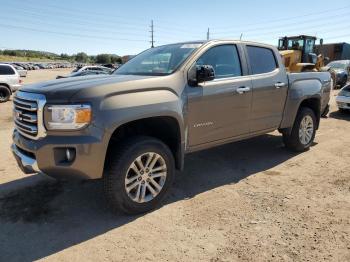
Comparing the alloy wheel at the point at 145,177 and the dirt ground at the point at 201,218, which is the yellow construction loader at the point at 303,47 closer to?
the dirt ground at the point at 201,218

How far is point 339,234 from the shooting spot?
362 cm

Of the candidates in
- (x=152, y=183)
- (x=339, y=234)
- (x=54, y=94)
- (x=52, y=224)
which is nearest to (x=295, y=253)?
(x=339, y=234)

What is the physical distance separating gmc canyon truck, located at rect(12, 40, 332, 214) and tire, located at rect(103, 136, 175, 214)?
1 centimetres

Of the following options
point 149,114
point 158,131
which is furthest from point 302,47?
point 149,114

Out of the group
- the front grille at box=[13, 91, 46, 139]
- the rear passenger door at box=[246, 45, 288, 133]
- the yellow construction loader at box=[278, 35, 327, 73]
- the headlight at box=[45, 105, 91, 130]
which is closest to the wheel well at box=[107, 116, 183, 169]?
the headlight at box=[45, 105, 91, 130]

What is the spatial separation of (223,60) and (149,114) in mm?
1637

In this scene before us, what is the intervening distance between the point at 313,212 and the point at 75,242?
103 inches

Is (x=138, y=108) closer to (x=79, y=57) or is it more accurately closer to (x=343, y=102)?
(x=343, y=102)

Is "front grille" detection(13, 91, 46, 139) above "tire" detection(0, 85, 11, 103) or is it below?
above

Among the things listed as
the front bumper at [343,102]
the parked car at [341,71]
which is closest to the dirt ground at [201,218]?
the front bumper at [343,102]

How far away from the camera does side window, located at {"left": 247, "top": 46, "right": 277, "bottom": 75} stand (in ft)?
17.7

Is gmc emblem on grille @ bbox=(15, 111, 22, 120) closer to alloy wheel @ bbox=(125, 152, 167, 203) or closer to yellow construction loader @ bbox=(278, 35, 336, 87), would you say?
alloy wheel @ bbox=(125, 152, 167, 203)

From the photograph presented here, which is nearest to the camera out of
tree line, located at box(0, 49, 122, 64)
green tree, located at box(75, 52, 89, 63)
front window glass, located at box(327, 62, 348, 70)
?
front window glass, located at box(327, 62, 348, 70)

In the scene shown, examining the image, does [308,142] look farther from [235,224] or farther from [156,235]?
[156,235]
